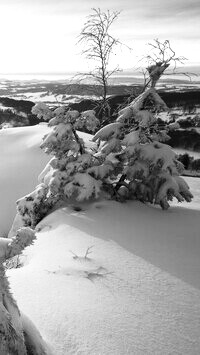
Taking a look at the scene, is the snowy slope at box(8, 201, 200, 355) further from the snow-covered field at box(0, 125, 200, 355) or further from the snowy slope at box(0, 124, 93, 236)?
the snowy slope at box(0, 124, 93, 236)

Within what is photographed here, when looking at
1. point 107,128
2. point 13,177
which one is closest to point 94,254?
point 107,128

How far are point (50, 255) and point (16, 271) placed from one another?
47.4 inches

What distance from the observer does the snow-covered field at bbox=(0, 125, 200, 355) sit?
14.8 ft

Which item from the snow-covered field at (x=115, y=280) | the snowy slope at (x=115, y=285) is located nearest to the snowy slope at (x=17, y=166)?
the snow-covered field at (x=115, y=280)

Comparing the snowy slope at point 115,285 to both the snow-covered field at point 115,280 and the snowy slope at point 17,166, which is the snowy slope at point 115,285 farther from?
the snowy slope at point 17,166

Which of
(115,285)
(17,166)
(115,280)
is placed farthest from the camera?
(17,166)

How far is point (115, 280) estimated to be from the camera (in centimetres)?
637

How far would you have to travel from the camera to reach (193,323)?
5.08 m

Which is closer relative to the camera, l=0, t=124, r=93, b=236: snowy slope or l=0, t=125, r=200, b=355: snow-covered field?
l=0, t=125, r=200, b=355: snow-covered field

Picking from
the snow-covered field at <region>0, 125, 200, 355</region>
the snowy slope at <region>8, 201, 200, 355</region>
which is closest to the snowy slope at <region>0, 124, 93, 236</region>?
the snow-covered field at <region>0, 125, 200, 355</region>

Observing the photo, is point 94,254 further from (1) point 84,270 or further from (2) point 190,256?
(2) point 190,256

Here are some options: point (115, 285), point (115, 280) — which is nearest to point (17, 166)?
point (115, 280)

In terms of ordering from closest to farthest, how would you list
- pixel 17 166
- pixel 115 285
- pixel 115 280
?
pixel 115 285
pixel 115 280
pixel 17 166

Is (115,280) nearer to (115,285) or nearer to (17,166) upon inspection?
(115,285)
